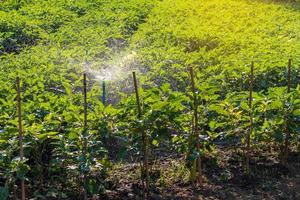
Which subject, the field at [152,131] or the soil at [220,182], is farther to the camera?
the soil at [220,182]

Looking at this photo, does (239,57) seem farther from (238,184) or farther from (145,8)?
(145,8)

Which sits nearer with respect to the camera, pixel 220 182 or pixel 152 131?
pixel 152 131

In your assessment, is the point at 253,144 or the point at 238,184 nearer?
the point at 238,184

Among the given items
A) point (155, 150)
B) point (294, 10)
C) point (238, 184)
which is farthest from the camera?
point (294, 10)

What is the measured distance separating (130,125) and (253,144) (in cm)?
151

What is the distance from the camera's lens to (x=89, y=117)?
4.02m

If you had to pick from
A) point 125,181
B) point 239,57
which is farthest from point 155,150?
point 239,57

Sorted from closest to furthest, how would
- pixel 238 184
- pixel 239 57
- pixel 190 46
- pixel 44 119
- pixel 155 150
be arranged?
1. pixel 44 119
2. pixel 238 184
3. pixel 155 150
4. pixel 239 57
5. pixel 190 46

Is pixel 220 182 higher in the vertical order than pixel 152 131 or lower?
lower

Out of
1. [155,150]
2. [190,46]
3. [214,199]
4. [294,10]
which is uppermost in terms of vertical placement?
[294,10]

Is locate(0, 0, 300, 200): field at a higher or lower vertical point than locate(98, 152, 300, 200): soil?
higher

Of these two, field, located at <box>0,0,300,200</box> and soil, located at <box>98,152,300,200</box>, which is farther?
soil, located at <box>98,152,300,200</box>

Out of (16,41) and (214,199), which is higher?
(16,41)

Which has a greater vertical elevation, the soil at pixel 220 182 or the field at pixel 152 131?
the field at pixel 152 131
